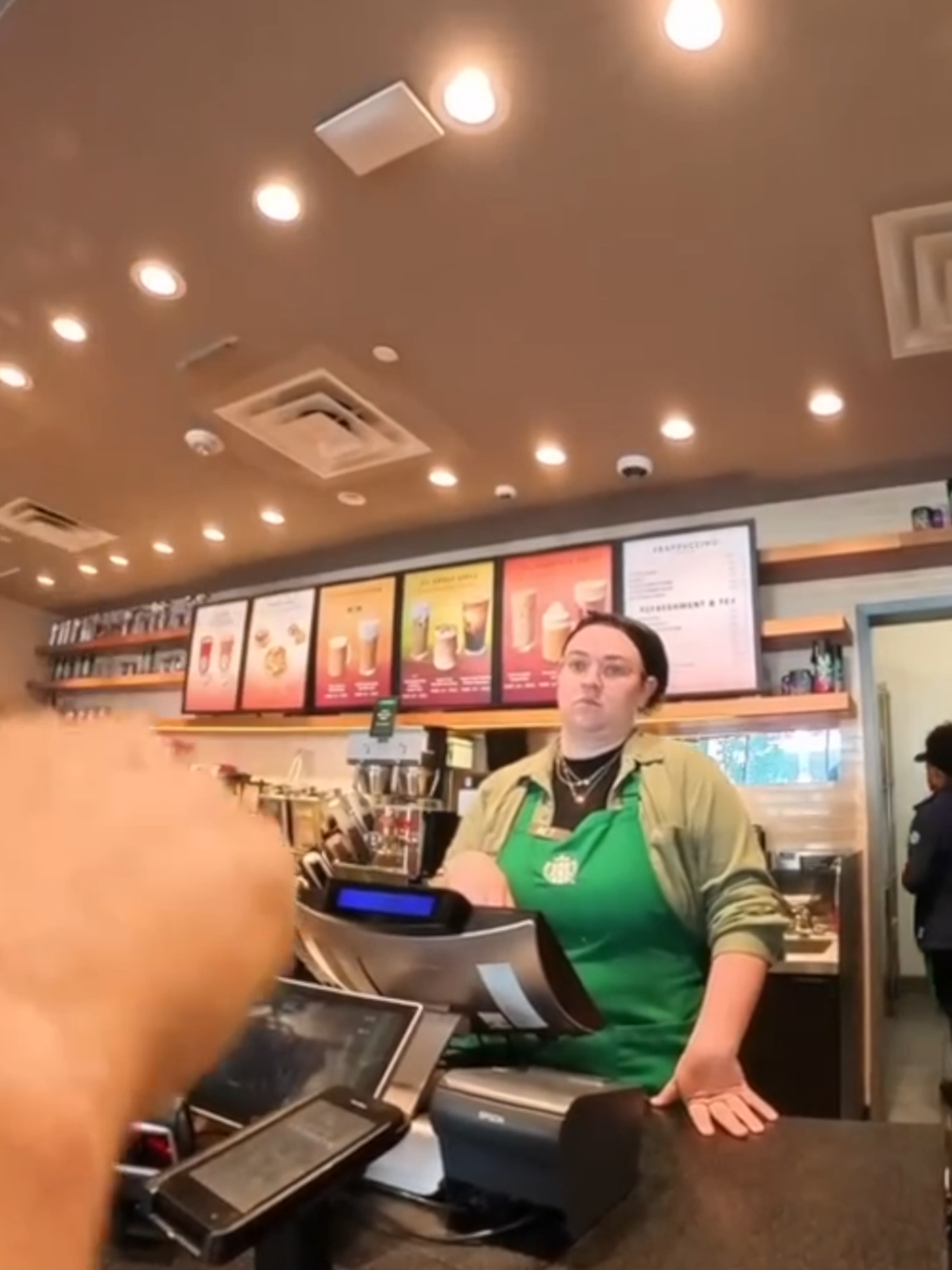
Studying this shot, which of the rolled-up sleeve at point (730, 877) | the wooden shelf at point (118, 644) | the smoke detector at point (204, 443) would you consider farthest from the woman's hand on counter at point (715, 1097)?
the wooden shelf at point (118, 644)

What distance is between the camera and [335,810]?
4.05m

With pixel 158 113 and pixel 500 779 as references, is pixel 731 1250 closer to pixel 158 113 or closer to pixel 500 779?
pixel 500 779

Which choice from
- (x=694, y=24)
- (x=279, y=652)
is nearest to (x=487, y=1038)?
(x=694, y=24)

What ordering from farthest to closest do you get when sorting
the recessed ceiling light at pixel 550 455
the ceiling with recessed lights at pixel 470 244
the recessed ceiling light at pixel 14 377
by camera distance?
the recessed ceiling light at pixel 550 455
the recessed ceiling light at pixel 14 377
the ceiling with recessed lights at pixel 470 244

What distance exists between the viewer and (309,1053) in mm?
957

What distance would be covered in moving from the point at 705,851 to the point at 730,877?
2.1 inches

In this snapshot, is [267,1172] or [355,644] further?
[355,644]

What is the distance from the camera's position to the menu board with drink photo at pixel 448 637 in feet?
14.1

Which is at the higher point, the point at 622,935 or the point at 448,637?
the point at 448,637

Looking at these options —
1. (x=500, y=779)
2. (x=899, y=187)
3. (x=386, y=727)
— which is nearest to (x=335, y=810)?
(x=386, y=727)

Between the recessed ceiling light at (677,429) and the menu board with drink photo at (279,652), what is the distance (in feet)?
7.13

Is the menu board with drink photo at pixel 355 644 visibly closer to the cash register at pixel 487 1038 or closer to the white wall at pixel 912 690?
the cash register at pixel 487 1038

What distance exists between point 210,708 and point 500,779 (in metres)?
3.83

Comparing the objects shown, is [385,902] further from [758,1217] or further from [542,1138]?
[758,1217]
